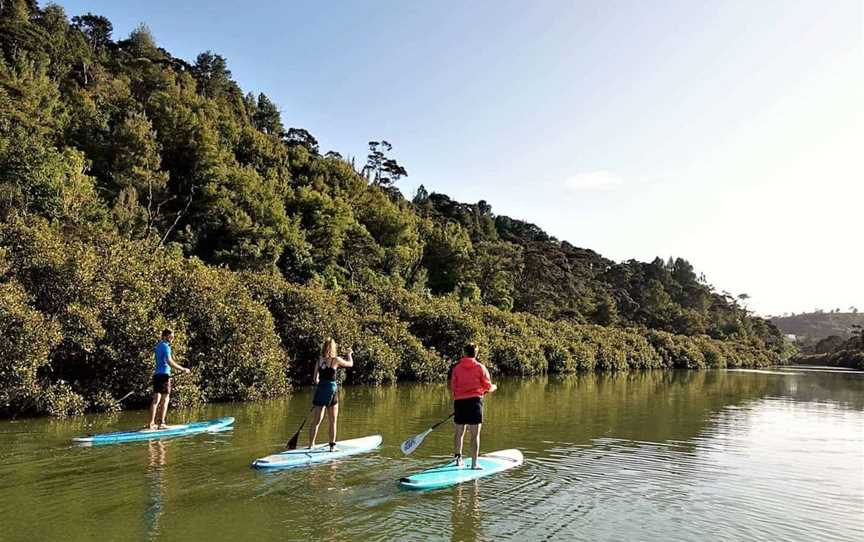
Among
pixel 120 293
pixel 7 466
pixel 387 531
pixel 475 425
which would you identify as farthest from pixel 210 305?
pixel 387 531

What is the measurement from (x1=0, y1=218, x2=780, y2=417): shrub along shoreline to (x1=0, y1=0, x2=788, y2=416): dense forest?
0.06 m

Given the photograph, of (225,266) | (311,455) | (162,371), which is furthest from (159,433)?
(225,266)

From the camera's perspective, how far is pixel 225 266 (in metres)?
34.3

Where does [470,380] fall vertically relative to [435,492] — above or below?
above

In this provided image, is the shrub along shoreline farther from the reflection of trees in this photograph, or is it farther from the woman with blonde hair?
the woman with blonde hair

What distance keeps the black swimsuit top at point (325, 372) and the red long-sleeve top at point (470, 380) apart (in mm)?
2364

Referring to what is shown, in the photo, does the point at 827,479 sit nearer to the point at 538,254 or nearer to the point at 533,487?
the point at 533,487

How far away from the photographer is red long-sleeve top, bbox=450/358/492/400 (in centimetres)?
1041

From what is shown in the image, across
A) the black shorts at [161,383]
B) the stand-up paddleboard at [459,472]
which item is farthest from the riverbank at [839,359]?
the black shorts at [161,383]

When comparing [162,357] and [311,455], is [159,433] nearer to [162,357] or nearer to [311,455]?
Answer: [162,357]

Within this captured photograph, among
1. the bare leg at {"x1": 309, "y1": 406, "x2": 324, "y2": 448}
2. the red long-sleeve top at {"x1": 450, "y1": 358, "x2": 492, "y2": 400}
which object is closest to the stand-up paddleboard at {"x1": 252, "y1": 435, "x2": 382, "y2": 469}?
the bare leg at {"x1": 309, "y1": 406, "x2": 324, "y2": 448}

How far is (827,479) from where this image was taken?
38.6 feet

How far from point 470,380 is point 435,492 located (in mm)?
1922

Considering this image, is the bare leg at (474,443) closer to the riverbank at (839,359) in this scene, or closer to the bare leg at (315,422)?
the bare leg at (315,422)
